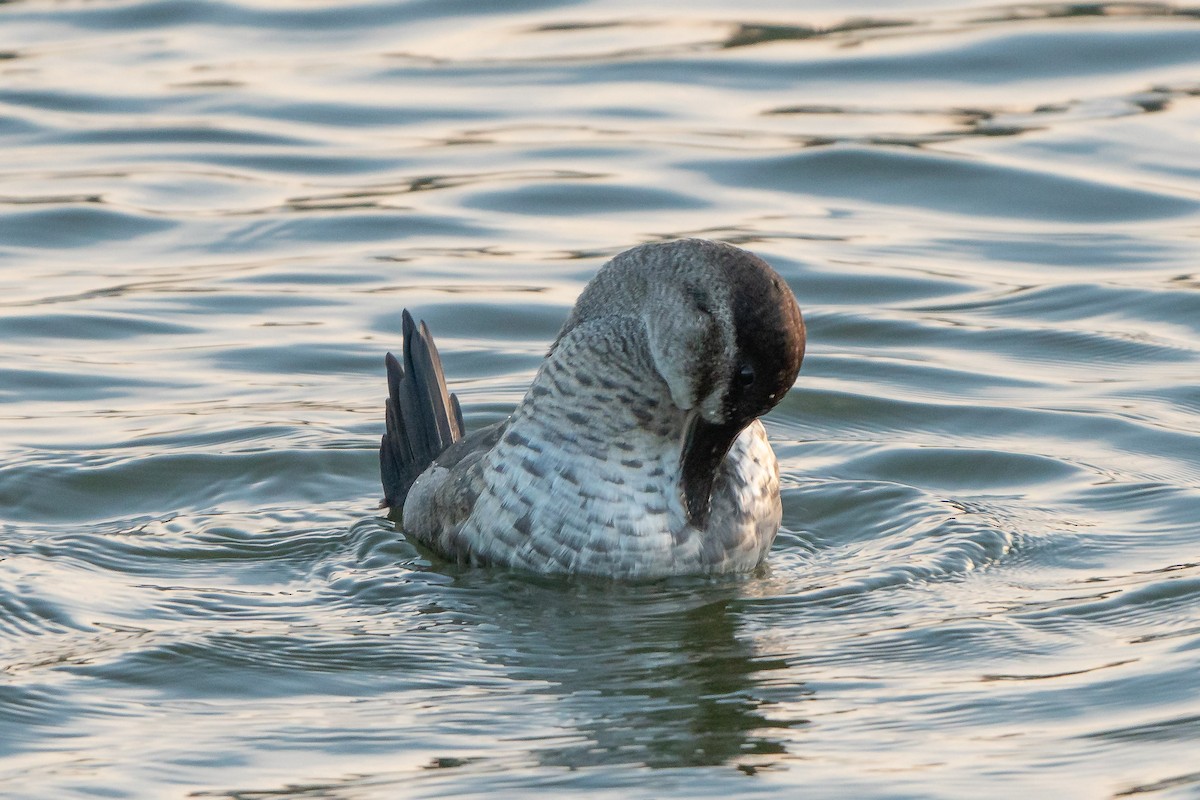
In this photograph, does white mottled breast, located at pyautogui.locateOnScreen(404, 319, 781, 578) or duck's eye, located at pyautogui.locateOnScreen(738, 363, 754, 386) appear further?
white mottled breast, located at pyautogui.locateOnScreen(404, 319, 781, 578)

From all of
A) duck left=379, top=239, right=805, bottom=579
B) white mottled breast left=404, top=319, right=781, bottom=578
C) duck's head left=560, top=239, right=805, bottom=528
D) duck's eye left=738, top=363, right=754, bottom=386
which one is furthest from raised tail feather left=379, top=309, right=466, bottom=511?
duck's eye left=738, top=363, right=754, bottom=386

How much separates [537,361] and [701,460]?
10.9 ft

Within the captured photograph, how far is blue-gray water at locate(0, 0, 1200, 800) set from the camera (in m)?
5.66

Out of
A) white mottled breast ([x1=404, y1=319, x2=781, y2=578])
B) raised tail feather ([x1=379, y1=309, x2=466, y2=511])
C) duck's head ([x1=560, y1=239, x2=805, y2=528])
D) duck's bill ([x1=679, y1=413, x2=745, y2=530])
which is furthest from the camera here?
raised tail feather ([x1=379, y1=309, x2=466, y2=511])

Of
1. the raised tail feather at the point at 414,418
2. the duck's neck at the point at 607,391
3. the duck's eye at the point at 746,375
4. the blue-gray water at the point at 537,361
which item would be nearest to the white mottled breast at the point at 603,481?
the duck's neck at the point at 607,391

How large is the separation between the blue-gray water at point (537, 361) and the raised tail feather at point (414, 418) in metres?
0.27

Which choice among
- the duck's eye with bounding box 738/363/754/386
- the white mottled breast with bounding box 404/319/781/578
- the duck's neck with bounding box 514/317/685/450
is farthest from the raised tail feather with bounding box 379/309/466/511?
the duck's eye with bounding box 738/363/754/386

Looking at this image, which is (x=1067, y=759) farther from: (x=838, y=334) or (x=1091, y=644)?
(x=838, y=334)

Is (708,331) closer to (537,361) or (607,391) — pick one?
(607,391)

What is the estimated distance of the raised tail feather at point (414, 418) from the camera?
800 centimetres

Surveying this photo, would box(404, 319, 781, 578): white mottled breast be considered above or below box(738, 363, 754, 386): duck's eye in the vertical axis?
below

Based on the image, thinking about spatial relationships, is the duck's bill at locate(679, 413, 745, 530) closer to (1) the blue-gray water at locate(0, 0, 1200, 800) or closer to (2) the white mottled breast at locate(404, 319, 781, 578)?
(2) the white mottled breast at locate(404, 319, 781, 578)

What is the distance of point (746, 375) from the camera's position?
636 centimetres

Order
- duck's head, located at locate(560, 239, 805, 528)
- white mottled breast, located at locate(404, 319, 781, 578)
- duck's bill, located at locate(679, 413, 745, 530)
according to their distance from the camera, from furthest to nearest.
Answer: white mottled breast, located at locate(404, 319, 781, 578) → duck's bill, located at locate(679, 413, 745, 530) → duck's head, located at locate(560, 239, 805, 528)
